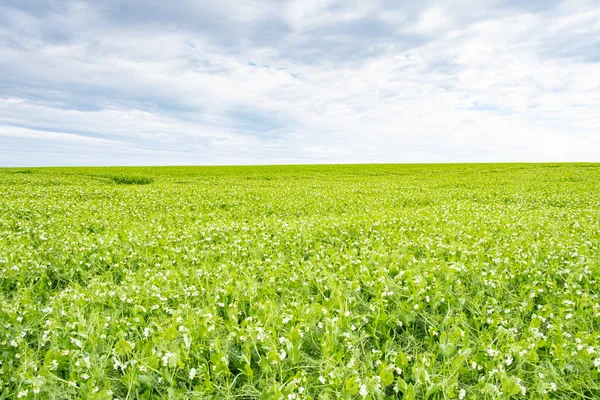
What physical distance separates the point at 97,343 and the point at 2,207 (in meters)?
17.0

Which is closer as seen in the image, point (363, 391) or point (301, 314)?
point (363, 391)

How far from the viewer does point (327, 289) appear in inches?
291

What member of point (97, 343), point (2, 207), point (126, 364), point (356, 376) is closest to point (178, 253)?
point (97, 343)

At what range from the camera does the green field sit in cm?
478

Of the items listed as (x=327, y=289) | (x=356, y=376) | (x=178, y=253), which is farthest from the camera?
(x=178, y=253)

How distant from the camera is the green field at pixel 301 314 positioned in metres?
4.78

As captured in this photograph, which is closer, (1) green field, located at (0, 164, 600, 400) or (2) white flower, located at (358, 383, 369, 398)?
(2) white flower, located at (358, 383, 369, 398)

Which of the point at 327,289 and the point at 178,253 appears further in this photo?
the point at 178,253

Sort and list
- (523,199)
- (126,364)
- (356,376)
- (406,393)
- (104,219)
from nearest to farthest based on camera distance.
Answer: (406,393)
(356,376)
(126,364)
(104,219)
(523,199)

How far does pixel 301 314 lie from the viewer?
6098mm

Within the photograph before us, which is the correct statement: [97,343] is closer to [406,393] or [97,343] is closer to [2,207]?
[406,393]

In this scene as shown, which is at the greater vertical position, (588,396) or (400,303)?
(400,303)

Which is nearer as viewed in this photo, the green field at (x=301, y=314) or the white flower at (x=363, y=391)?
the white flower at (x=363, y=391)

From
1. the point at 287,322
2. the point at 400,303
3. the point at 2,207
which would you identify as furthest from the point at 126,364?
the point at 2,207
